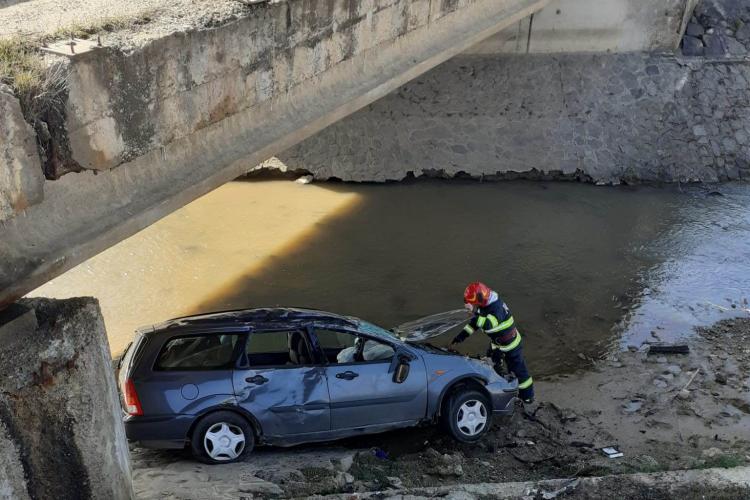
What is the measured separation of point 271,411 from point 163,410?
3.28ft

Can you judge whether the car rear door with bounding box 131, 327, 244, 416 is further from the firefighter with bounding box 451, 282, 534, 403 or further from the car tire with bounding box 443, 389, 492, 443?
the firefighter with bounding box 451, 282, 534, 403

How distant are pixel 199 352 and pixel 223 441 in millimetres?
875

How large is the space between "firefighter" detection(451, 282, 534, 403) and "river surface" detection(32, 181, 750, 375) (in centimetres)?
146

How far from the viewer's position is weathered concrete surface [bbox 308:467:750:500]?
6.22 meters

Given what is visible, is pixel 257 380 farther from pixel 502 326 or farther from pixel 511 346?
pixel 511 346

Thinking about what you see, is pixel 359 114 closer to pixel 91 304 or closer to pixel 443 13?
pixel 443 13

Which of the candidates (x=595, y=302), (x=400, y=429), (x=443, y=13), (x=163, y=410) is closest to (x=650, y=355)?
(x=595, y=302)

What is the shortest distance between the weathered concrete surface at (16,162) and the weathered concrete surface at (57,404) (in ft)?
2.42

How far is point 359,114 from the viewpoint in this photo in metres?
16.0

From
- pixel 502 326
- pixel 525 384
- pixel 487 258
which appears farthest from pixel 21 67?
pixel 487 258

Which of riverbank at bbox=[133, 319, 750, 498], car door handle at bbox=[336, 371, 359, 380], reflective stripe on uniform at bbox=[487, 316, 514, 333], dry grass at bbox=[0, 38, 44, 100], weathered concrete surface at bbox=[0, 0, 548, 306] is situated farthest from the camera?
reflective stripe on uniform at bbox=[487, 316, 514, 333]

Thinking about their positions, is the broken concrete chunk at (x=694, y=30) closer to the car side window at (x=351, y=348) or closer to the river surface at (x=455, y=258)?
the river surface at (x=455, y=258)

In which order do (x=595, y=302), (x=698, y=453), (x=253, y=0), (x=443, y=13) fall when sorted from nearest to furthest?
(x=253, y=0)
(x=698, y=453)
(x=443, y=13)
(x=595, y=302)

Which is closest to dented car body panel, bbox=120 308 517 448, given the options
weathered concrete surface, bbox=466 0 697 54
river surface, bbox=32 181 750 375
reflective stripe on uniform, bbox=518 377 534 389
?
reflective stripe on uniform, bbox=518 377 534 389
